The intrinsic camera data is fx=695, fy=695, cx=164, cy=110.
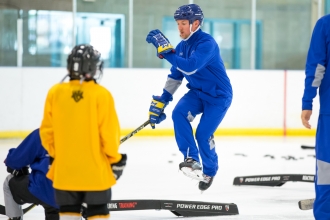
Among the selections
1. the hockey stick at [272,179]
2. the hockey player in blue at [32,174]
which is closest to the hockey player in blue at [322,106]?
the hockey player in blue at [32,174]

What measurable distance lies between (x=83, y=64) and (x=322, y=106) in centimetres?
111

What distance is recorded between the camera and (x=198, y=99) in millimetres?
4789

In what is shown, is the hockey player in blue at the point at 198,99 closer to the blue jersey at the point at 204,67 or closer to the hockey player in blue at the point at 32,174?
the blue jersey at the point at 204,67

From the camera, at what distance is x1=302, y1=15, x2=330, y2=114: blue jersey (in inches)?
120

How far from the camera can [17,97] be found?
365 inches

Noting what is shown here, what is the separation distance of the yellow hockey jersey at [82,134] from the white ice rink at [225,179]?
1.34 metres

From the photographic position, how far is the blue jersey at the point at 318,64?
306 centimetres

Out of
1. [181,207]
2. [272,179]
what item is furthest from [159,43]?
[272,179]

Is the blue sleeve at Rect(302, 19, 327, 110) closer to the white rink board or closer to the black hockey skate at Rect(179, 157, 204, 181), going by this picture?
the black hockey skate at Rect(179, 157, 204, 181)

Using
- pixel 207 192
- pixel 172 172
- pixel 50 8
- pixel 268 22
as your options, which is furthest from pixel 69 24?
pixel 207 192

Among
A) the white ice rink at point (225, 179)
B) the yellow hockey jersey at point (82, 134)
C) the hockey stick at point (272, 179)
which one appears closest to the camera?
the yellow hockey jersey at point (82, 134)

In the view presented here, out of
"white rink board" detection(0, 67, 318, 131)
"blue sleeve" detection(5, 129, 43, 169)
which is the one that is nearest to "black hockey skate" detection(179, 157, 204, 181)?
"blue sleeve" detection(5, 129, 43, 169)

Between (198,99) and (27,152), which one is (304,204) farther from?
(27,152)

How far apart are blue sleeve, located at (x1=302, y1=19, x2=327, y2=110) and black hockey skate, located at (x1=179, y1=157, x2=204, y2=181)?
5.42 ft
